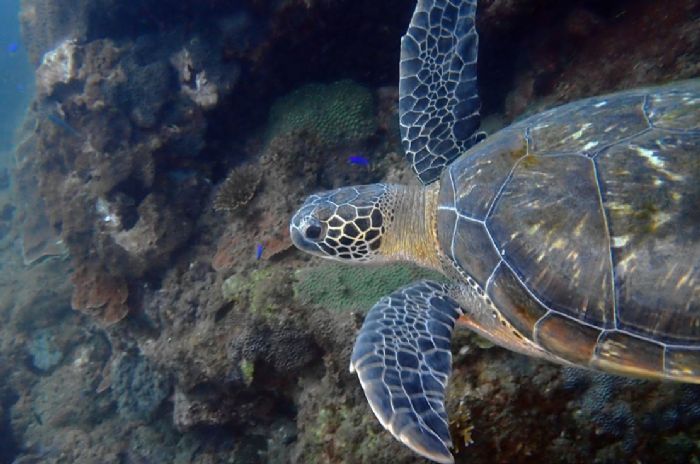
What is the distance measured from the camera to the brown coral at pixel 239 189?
520 centimetres

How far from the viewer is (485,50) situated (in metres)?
4.98

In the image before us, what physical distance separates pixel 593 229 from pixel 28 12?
12.5 m

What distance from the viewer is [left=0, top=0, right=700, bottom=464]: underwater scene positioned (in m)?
2.05

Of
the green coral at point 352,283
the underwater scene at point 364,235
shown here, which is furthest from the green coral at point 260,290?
the green coral at point 352,283

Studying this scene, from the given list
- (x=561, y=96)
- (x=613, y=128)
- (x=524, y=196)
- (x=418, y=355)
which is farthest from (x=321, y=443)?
(x=561, y=96)

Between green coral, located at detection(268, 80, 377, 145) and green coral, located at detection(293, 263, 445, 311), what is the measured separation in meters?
2.12

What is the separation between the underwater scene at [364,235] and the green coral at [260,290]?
27mm

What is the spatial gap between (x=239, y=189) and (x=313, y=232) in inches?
91.8

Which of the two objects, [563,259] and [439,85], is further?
[439,85]

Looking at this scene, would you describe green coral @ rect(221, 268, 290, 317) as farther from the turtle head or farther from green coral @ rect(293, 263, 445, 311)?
the turtle head

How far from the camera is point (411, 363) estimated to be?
7.17 feet

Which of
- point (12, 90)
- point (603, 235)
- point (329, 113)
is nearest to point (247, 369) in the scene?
point (603, 235)

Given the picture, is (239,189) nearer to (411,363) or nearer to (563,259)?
(411,363)

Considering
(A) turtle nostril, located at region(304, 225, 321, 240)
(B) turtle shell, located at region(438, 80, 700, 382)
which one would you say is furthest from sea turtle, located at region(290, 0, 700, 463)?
(A) turtle nostril, located at region(304, 225, 321, 240)
